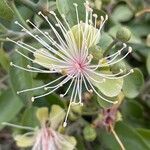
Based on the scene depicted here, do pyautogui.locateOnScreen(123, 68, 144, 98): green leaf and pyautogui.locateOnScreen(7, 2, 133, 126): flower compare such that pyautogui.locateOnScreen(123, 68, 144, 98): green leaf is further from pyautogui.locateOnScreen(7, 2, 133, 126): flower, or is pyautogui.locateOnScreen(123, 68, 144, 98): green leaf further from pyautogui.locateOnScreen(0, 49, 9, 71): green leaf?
pyautogui.locateOnScreen(0, 49, 9, 71): green leaf

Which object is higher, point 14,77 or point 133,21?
point 133,21

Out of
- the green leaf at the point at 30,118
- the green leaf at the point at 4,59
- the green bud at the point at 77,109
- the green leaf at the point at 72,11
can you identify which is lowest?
the green leaf at the point at 30,118

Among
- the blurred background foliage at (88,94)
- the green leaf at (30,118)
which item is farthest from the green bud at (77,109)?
the green leaf at (30,118)

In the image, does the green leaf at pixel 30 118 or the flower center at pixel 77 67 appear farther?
the green leaf at pixel 30 118

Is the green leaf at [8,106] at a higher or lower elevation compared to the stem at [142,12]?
lower

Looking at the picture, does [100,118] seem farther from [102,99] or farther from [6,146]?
[6,146]

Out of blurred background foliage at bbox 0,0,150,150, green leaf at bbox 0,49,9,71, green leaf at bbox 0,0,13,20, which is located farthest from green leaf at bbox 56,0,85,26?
green leaf at bbox 0,49,9,71

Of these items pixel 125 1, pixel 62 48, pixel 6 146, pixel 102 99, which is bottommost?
pixel 6 146

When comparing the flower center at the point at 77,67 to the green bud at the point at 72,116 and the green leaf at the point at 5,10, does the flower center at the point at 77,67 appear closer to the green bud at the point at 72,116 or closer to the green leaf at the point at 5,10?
the green leaf at the point at 5,10

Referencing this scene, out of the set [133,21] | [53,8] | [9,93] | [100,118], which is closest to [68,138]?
[100,118]
